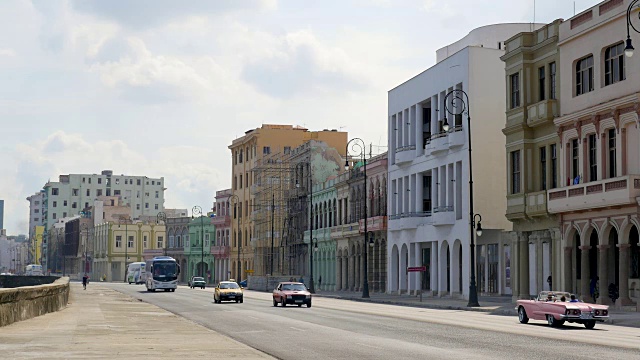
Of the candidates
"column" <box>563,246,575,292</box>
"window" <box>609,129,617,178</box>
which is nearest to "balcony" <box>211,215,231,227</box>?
"column" <box>563,246,575,292</box>

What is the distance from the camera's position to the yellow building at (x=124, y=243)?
18575 cm

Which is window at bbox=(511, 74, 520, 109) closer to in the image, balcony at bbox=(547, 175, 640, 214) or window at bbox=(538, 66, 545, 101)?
window at bbox=(538, 66, 545, 101)

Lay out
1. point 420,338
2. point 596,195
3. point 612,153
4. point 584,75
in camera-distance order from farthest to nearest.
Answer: point 584,75 < point 612,153 < point 596,195 < point 420,338

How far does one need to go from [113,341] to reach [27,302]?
10.4 meters

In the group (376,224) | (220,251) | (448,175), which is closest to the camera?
(448,175)

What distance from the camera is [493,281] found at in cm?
6800

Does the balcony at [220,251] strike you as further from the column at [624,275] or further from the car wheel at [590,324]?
the car wheel at [590,324]

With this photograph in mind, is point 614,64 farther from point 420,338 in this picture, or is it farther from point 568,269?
point 420,338

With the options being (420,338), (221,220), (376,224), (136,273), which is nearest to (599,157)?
(420,338)

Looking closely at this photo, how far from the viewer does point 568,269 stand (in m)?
53.4

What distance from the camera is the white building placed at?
69250 millimetres

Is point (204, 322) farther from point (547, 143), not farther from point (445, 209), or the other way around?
point (445, 209)

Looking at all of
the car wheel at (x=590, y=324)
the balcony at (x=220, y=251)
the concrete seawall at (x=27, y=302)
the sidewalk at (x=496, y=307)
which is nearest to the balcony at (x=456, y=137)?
the sidewalk at (x=496, y=307)

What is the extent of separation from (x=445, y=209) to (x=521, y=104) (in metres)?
15.5
